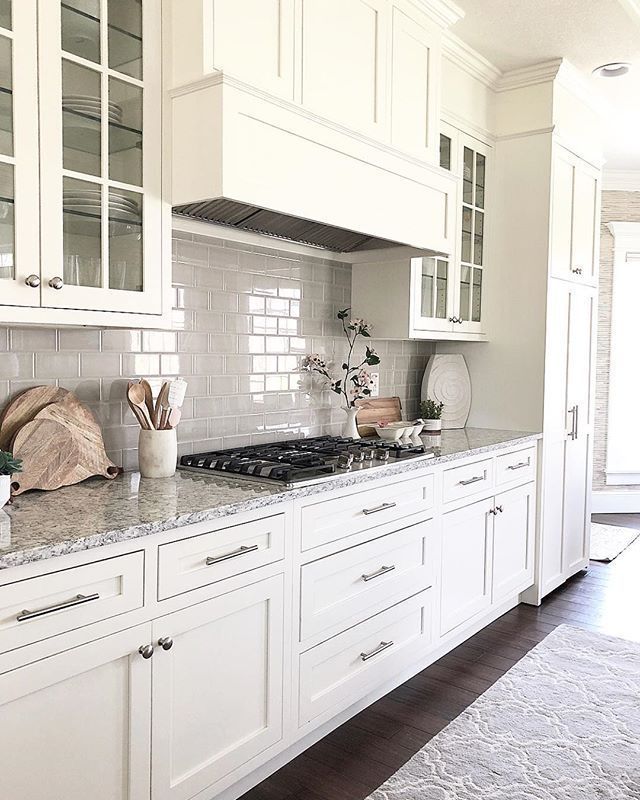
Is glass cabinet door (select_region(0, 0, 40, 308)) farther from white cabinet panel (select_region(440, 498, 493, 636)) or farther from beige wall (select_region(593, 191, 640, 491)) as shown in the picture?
beige wall (select_region(593, 191, 640, 491))

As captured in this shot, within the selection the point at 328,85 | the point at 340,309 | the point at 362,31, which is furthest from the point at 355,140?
the point at 340,309

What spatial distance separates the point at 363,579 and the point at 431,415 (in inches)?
52.2

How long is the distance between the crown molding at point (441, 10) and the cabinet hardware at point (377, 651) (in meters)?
2.42

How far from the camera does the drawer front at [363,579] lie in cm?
230

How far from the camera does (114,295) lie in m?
1.99

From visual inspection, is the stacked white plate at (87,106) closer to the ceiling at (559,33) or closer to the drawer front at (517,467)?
the ceiling at (559,33)

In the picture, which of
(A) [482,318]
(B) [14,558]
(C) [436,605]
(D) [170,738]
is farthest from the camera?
(A) [482,318]

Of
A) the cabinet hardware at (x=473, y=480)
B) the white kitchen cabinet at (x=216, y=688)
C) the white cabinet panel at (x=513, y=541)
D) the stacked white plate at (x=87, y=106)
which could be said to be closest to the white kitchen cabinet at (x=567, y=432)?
the white cabinet panel at (x=513, y=541)

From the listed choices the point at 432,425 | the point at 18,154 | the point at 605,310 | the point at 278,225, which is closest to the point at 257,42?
the point at 278,225

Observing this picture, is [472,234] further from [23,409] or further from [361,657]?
[23,409]

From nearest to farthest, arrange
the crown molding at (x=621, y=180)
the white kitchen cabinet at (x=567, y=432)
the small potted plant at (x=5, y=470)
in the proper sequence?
1. the small potted plant at (x=5, y=470)
2. the white kitchen cabinet at (x=567, y=432)
3. the crown molding at (x=621, y=180)

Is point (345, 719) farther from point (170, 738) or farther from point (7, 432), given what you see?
point (7, 432)

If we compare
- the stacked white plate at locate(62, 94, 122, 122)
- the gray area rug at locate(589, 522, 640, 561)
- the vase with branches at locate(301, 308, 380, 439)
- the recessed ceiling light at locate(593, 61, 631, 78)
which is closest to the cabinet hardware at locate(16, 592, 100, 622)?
the stacked white plate at locate(62, 94, 122, 122)

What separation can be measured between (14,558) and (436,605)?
6.40ft
